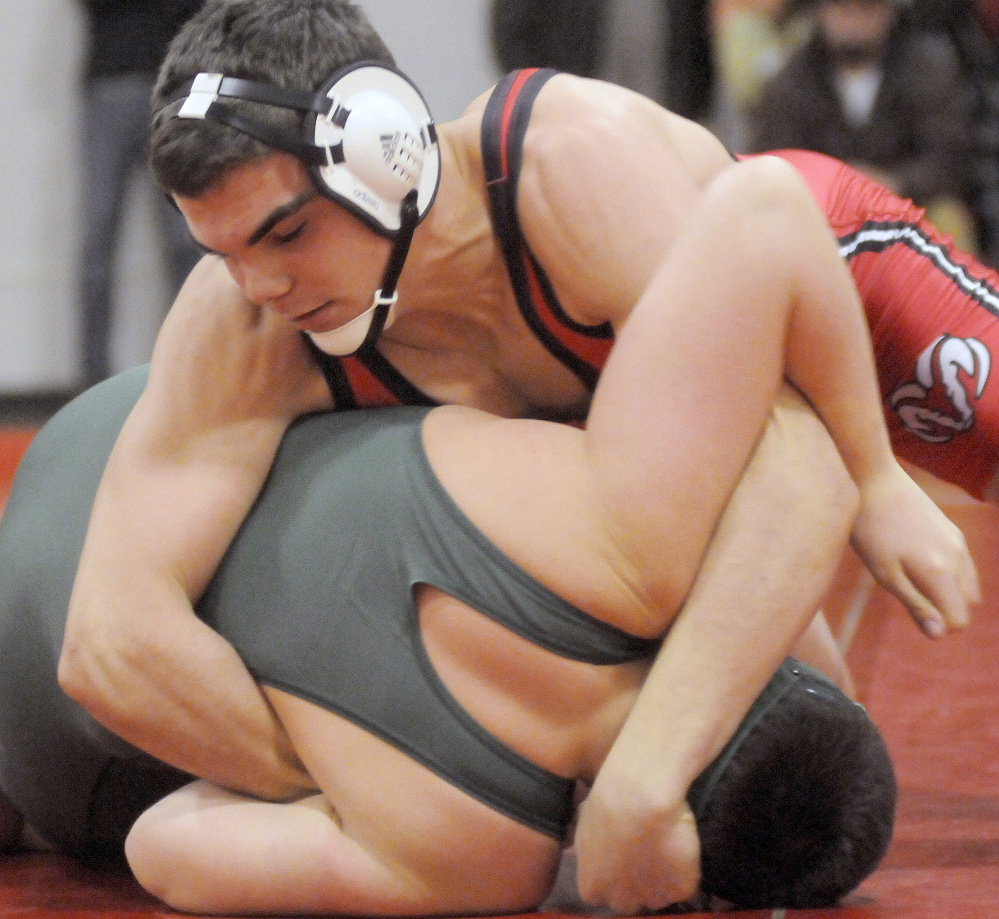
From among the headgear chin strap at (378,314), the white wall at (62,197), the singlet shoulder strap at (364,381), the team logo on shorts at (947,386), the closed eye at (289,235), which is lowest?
the white wall at (62,197)

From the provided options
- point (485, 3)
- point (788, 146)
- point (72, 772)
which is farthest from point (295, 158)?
point (485, 3)

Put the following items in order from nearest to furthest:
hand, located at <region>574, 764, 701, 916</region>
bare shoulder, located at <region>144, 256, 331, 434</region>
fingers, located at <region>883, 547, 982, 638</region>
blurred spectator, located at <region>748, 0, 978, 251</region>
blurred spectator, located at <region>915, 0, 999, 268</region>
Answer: hand, located at <region>574, 764, 701, 916</region>, fingers, located at <region>883, 547, 982, 638</region>, bare shoulder, located at <region>144, 256, 331, 434</region>, blurred spectator, located at <region>748, 0, 978, 251</region>, blurred spectator, located at <region>915, 0, 999, 268</region>

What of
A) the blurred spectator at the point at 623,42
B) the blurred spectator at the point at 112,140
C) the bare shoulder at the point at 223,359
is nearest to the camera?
the bare shoulder at the point at 223,359

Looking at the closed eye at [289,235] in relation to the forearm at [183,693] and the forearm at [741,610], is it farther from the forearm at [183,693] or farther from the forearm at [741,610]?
the forearm at [741,610]

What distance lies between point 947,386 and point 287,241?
3.47 ft

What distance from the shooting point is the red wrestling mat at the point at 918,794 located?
1535 mm

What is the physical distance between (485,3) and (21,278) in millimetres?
2009

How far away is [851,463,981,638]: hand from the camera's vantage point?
4.83 ft

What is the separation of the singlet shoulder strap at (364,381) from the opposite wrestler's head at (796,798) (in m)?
0.57

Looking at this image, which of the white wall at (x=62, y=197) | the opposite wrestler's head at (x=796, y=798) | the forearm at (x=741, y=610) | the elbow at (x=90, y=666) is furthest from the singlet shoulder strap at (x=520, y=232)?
the white wall at (x=62, y=197)

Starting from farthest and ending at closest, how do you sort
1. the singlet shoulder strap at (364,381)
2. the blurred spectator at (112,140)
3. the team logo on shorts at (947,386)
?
the blurred spectator at (112,140)
the team logo on shorts at (947,386)
the singlet shoulder strap at (364,381)

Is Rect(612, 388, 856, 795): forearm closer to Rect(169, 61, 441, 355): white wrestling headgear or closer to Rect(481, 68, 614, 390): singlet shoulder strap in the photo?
Rect(481, 68, 614, 390): singlet shoulder strap

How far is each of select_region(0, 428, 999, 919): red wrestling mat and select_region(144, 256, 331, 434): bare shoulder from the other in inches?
21.0

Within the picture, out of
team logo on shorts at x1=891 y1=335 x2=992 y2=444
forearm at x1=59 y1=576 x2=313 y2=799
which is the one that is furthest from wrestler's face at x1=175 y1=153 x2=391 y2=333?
team logo on shorts at x1=891 y1=335 x2=992 y2=444
